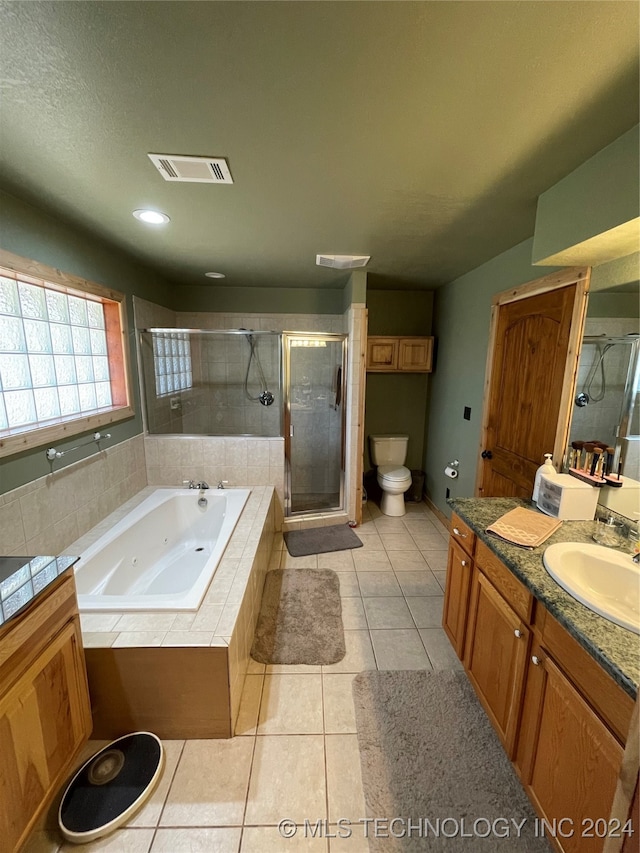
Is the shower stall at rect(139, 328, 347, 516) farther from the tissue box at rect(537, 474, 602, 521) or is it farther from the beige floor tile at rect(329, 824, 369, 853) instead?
the beige floor tile at rect(329, 824, 369, 853)

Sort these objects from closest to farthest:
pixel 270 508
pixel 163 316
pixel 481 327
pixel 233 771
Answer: pixel 233 771, pixel 481 327, pixel 270 508, pixel 163 316

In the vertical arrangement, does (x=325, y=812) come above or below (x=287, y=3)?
below

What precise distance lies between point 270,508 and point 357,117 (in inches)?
99.7

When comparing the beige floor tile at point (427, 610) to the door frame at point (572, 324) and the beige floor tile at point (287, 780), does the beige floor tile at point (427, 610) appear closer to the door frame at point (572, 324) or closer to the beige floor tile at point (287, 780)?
the beige floor tile at point (287, 780)

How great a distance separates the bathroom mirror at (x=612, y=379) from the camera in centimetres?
146

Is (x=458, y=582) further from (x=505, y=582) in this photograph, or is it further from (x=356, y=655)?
(x=356, y=655)

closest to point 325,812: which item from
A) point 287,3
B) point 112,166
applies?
point 287,3

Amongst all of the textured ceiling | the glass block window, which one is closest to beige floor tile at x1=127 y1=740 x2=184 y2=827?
the textured ceiling

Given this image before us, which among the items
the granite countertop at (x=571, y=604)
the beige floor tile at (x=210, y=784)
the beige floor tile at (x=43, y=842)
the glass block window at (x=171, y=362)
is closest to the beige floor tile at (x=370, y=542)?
the granite countertop at (x=571, y=604)

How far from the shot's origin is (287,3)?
752mm

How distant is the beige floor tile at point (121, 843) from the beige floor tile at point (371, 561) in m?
1.80

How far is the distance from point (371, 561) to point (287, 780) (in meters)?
1.60

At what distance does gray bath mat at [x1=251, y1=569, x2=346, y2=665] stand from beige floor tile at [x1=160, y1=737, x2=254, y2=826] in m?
0.45

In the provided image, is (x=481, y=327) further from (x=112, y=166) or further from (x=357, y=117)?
(x=112, y=166)
